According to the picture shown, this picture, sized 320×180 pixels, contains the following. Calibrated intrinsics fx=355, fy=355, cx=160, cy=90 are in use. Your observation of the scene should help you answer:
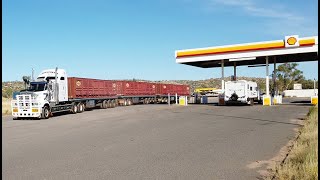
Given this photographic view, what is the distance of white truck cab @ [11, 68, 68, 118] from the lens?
23453 millimetres

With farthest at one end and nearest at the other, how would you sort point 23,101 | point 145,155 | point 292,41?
point 292,41 → point 23,101 → point 145,155

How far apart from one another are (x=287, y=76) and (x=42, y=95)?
8481cm

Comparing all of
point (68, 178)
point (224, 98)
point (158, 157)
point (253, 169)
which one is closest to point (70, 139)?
point (158, 157)

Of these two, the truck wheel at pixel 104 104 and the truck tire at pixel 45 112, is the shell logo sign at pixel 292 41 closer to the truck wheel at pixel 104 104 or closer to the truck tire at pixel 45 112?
the truck wheel at pixel 104 104

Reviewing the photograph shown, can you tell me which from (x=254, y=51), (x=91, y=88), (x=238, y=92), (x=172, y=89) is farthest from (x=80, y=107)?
(x=172, y=89)

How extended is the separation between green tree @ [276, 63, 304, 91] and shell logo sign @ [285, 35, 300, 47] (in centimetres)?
6324

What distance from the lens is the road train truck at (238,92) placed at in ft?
112

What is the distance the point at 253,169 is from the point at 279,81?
93454mm

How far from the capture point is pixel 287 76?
97.1m

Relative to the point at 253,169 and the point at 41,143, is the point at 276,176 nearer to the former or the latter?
the point at 253,169

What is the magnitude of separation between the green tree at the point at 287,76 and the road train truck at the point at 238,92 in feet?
207

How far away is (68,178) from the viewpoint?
22.6 feet

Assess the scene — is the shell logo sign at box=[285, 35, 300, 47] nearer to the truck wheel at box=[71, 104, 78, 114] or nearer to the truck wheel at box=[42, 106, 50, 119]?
the truck wheel at box=[71, 104, 78, 114]

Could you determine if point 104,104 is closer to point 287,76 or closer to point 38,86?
point 38,86
